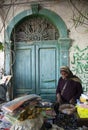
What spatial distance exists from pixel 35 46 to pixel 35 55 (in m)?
0.30

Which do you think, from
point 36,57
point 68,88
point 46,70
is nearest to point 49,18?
point 36,57

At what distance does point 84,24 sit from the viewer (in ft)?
25.3

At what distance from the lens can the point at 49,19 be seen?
26.7ft

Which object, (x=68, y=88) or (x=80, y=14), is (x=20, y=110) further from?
(x=80, y=14)

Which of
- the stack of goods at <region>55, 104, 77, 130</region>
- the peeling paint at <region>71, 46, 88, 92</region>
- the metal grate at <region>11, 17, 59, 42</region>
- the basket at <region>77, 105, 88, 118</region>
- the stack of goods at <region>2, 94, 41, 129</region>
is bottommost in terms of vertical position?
the stack of goods at <region>55, 104, 77, 130</region>

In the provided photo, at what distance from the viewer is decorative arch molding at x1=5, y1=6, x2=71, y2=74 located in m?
7.86

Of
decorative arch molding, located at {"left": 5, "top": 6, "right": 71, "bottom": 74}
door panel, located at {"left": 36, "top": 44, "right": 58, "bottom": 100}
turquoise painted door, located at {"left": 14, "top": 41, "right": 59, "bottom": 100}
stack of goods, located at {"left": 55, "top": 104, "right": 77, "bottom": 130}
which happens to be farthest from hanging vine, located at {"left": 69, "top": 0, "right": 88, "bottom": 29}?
stack of goods, located at {"left": 55, "top": 104, "right": 77, "bottom": 130}

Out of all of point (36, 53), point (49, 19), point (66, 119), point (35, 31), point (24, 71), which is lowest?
point (66, 119)

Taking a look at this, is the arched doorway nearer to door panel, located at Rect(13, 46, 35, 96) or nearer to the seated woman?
door panel, located at Rect(13, 46, 35, 96)

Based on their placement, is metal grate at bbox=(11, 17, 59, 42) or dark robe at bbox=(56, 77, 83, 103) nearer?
dark robe at bbox=(56, 77, 83, 103)

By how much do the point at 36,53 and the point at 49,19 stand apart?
1207 mm

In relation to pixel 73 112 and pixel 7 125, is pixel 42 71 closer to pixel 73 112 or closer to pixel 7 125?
pixel 73 112

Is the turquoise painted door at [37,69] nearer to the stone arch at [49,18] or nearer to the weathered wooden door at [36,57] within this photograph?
the weathered wooden door at [36,57]

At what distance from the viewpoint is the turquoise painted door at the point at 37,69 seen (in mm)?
8219
